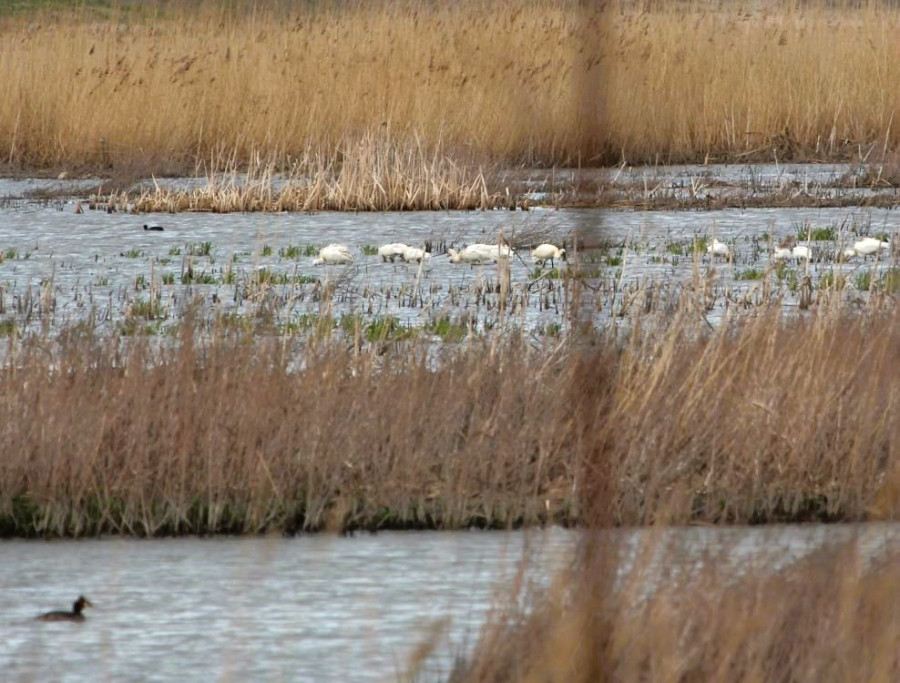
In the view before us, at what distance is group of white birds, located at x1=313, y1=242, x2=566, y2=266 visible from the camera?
11445mm

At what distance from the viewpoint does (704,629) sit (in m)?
3.46

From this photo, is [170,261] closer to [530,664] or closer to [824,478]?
[824,478]

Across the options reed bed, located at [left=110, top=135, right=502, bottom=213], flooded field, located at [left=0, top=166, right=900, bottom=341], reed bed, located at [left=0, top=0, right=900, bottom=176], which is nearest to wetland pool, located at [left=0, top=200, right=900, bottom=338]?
flooded field, located at [left=0, top=166, right=900, bottom=341]

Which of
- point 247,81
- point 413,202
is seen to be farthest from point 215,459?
point 247,81

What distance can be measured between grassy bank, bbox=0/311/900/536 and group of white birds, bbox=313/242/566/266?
527 centimetres

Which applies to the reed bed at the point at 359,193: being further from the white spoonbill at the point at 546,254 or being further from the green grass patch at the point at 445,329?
the green grass patch at the point at 445,329

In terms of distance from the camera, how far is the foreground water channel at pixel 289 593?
424cm

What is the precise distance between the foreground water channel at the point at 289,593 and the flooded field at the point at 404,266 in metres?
1.48

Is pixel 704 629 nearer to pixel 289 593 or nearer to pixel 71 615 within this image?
pixel 289 593

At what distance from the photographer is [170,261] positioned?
12.2 m

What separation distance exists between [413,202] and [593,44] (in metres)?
13.1

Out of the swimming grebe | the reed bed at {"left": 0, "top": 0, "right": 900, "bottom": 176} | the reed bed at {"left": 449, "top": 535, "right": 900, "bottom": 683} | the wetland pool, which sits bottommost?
the swimming grebe

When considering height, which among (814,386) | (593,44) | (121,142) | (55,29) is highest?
Answer: (55,29)

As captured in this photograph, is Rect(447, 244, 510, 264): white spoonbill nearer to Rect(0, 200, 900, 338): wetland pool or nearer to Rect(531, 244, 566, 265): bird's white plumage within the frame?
Rect(0, 200, 900, 338): wetland pool
